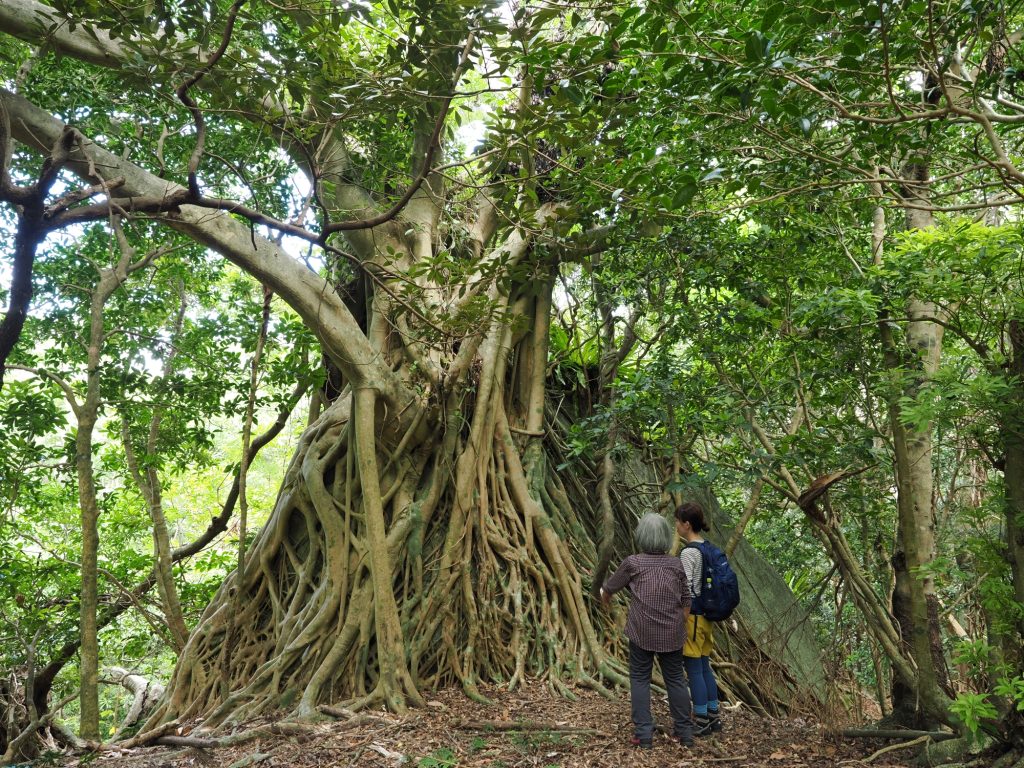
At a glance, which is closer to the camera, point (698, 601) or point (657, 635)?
point (657, 635)

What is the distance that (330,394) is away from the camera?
745 cm

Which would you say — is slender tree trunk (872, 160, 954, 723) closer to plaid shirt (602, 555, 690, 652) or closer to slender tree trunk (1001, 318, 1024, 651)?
slender tree trunk (1001, 318, 1024, 651)

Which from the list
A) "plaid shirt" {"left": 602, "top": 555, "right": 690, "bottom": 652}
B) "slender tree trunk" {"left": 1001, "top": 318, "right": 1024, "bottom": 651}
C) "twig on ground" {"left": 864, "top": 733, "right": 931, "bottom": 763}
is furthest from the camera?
"plaid shirt" {"left": 602, "top": 555, "right": 690, "bottom": 652}

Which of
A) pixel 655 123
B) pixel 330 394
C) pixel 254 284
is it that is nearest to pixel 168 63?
pixel 655 123

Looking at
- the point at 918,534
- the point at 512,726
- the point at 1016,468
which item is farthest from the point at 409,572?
the point at 1016,468

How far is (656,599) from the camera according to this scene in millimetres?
3963

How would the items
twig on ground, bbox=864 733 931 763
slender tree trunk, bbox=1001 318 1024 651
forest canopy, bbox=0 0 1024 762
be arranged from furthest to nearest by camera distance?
twig on ground, bbox=864 733 931 763 < forest canopy, bbox=0 0 1024 762 < slender tree trunk, bbox=1001 318 1024 651

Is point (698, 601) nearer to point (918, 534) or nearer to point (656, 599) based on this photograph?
point (656, 599)

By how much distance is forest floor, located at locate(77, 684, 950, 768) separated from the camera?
3.77 meters

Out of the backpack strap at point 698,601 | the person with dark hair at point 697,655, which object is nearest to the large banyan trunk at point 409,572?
the person with dark hair at point 697,655

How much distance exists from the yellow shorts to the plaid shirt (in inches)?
11.2

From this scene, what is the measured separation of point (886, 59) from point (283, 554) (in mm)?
5415

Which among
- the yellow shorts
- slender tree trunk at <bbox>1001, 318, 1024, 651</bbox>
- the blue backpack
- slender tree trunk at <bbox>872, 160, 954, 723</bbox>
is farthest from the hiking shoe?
slender tree trunk at <bbox>1001, 318, 1024, 651</bbox>

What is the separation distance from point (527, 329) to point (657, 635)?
191cm
